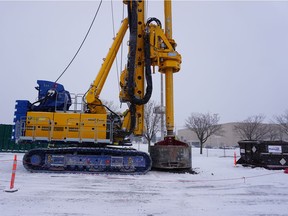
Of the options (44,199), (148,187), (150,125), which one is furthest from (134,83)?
(150,125)

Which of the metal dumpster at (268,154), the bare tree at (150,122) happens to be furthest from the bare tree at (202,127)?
the metal dumpster at (268,154)

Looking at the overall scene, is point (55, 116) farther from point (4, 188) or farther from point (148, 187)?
point (148, 187)

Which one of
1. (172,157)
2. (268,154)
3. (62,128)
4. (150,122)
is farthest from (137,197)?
(150,122)

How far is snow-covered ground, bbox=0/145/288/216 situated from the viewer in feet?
19.4

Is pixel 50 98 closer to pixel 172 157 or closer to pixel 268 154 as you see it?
pixel 172 157

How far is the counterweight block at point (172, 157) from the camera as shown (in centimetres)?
1258

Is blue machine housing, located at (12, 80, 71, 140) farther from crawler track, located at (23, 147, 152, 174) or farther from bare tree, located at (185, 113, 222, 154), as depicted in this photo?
bare tree, located at (185, 113, 222, 154)

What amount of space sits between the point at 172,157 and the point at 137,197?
217 inches

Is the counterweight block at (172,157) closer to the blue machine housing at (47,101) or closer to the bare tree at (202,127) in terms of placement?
the blue machine housing at (47,101)

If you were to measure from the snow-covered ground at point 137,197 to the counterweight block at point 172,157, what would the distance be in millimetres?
2108

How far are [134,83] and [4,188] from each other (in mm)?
7329

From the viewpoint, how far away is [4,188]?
25.8 feet

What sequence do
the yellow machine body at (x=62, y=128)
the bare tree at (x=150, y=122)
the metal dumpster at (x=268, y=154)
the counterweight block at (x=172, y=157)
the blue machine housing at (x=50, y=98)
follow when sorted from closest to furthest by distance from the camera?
1. the yellow machine body at (x=62, y=128)
2. the blue machine housing at (x=50, y=98)
3. the counterweight block at (x=172, y=157)
4. the metal dumpster at (x=268, y=154)
5. the bare tree at (x=150, y=122)

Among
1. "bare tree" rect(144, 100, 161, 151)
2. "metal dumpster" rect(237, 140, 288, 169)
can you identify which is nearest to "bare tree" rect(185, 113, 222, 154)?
"bare tree" rect(144, 100, 161, 151)
